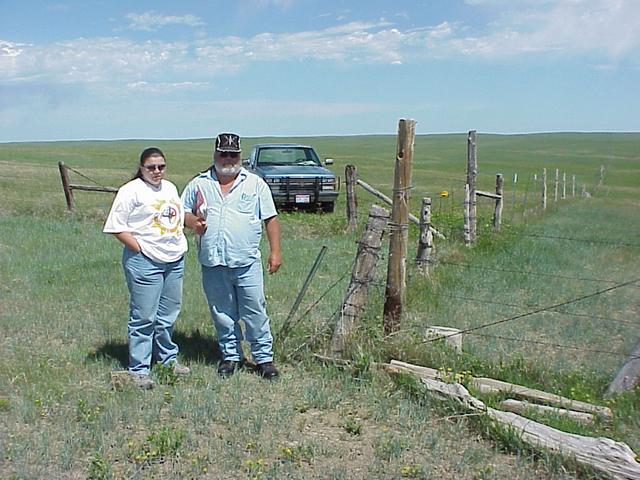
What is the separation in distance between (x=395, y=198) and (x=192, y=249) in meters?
6.64

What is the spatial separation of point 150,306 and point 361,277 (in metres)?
1.64

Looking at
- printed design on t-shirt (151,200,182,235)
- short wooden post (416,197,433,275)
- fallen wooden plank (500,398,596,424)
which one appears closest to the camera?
fallen wooden plank (500,398,596,424)

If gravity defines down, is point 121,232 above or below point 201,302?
above

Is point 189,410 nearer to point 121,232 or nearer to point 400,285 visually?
point 121,232

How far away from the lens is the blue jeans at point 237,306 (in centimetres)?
556

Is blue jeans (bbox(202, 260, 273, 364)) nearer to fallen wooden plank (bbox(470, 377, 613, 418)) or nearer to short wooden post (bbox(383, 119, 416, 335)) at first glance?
short wooden post (bbox(383, 119, 416, 335))

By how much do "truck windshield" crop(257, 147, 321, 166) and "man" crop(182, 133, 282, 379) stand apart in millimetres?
13012

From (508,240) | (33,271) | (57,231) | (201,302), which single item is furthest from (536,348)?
(57,231)

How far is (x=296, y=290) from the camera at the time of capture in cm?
844

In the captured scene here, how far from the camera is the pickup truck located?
17.2m

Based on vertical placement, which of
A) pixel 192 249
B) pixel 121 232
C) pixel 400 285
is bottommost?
pixel 192 249

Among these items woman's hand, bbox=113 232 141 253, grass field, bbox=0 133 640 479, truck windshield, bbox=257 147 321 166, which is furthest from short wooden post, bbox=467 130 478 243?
woman's hand, bbox=113 232 141 253

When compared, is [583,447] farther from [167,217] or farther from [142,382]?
[167,217]

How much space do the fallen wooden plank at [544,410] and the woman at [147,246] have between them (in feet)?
7.94
